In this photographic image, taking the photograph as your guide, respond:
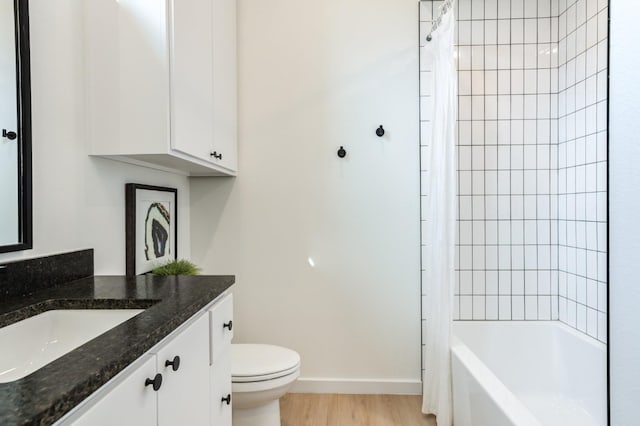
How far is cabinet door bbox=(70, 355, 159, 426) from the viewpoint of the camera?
0.69m

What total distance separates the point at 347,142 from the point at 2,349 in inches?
78.1

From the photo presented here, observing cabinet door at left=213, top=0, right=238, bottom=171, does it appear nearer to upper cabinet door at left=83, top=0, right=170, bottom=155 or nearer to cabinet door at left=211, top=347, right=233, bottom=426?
upper cabinet door at left=83, top=0, right=170, bottom=155

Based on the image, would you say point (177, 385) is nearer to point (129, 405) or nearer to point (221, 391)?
point (129, 405)

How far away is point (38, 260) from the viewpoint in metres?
1.30

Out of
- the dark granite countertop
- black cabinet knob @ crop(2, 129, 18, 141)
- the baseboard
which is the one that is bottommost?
the baseboard

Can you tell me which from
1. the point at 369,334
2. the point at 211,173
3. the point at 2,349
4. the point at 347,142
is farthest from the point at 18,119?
the point at 369,334

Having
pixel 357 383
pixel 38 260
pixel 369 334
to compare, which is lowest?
pixel 357 383

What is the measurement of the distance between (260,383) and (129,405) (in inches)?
45.4

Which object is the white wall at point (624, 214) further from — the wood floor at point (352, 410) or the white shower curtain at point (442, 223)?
the wood floor at point (352, 410)

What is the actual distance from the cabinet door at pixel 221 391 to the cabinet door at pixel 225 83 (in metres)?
1.02

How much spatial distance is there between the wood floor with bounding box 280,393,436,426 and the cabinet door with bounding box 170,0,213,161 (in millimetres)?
1470

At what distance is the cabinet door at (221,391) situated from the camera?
137 cm

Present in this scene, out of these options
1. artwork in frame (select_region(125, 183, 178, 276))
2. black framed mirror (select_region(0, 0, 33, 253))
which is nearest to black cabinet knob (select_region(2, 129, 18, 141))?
black framed mirror (select_region(0, 0, 33, 253))

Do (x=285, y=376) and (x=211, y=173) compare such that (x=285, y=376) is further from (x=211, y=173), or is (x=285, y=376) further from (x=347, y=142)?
(x=347, y=142)
